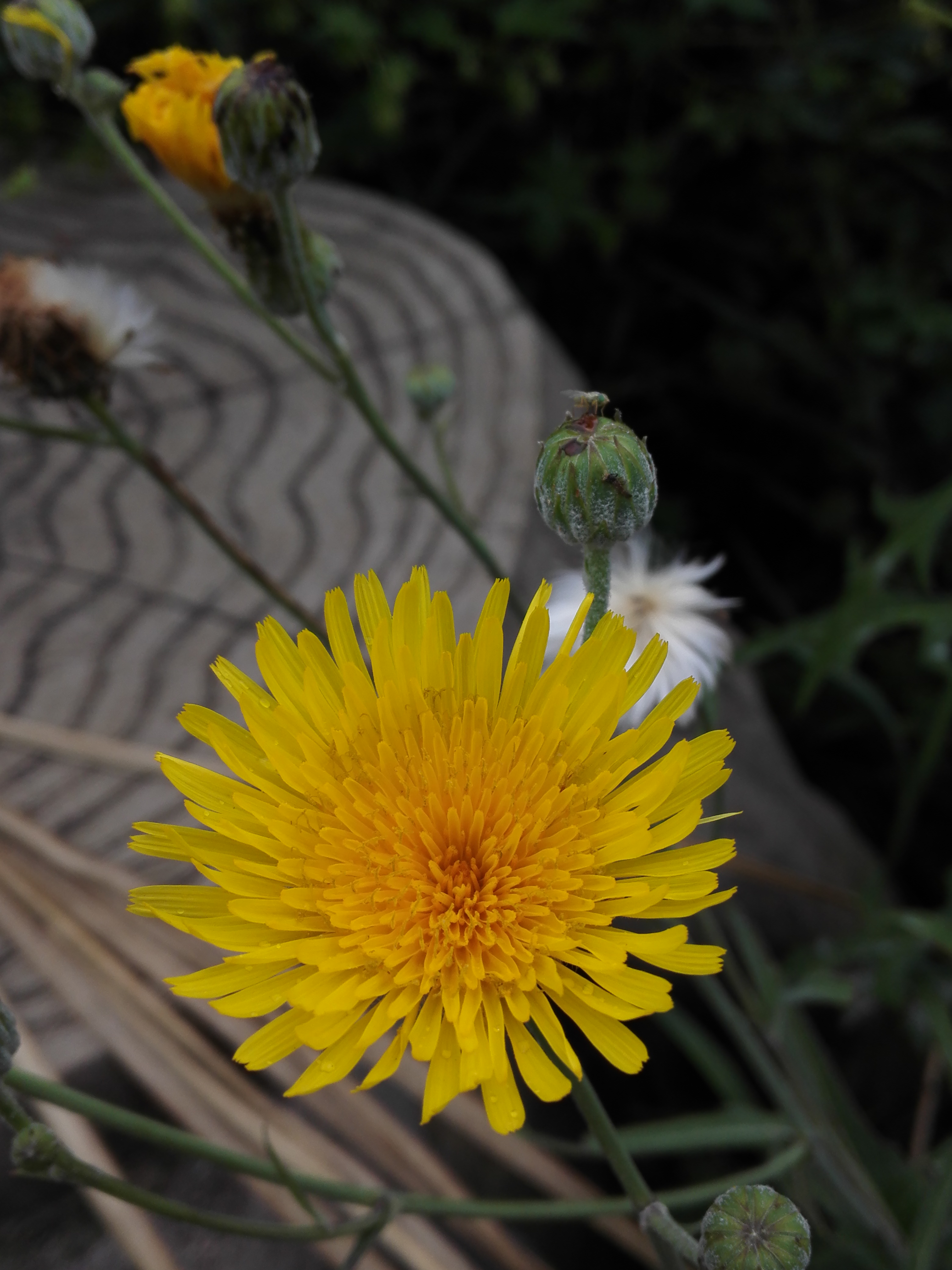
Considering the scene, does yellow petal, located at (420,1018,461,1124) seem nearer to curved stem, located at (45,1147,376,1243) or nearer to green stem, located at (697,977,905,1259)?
curved stem, located at (45,1147,376,1243)

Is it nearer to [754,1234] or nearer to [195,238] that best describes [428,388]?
[195,238]

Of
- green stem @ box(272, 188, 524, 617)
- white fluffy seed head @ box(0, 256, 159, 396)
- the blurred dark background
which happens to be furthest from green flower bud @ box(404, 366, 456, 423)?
the blurred dark background

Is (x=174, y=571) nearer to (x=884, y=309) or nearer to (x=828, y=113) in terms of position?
(x=884, y=309)

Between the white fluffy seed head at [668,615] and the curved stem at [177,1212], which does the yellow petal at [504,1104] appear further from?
the white fluffy seed head at [668,615]

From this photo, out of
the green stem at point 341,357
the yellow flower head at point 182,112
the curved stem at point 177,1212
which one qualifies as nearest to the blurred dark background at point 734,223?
the green stem at point 341,357

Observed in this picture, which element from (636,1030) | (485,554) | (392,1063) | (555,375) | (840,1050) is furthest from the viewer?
(555,375)

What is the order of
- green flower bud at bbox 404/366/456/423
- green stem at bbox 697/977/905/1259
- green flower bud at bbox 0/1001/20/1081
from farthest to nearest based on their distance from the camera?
1. green flower bud at bbox 404/366/456/423
2. green stem at bbox 697/977/905/1259
3. green flower bud at bbox 0/1001/20/1081

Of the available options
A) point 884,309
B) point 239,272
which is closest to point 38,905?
point 239,272
